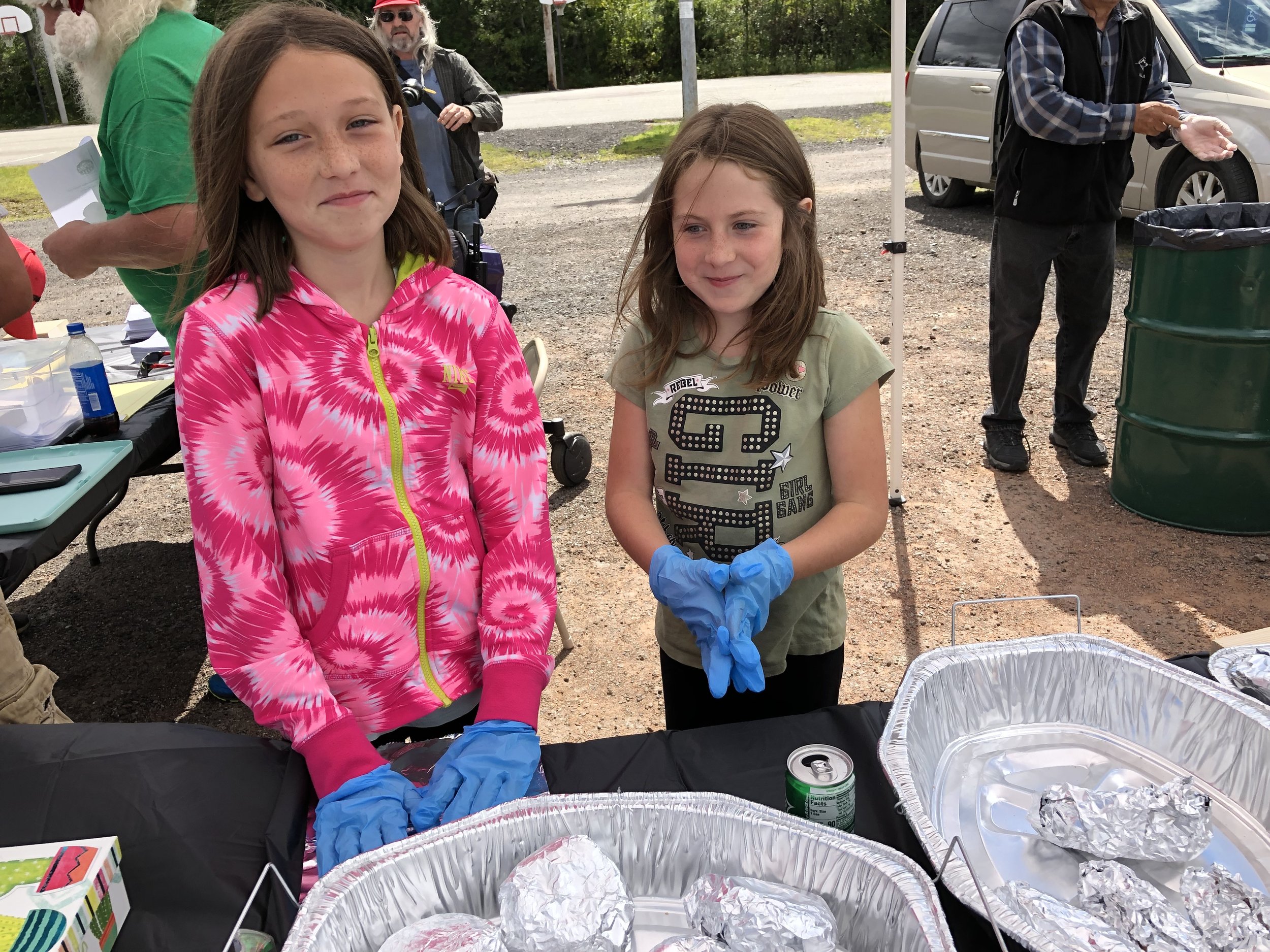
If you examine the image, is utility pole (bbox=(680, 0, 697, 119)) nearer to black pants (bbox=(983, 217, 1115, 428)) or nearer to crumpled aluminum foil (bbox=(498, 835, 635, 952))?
black pants (bbox=(983, 217, 1115, 428))

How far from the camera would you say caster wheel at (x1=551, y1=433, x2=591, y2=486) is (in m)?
4.16

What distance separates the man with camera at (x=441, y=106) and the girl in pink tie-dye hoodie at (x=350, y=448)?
353 cm

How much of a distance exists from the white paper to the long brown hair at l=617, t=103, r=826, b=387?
67.2 inches

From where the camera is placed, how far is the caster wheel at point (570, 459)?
4.16 m

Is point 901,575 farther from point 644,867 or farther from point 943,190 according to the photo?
point 943,190

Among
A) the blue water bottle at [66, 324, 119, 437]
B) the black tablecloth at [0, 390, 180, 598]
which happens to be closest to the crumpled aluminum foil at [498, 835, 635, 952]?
the black tablecloth at [0, 390, 180, 598]

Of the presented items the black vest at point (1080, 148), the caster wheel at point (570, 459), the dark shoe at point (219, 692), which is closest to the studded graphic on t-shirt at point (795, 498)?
the dark shoe at point (219, 692)

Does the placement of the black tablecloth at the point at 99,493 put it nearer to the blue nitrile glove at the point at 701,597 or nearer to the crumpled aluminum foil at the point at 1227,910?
the blue nitrile glove at the point at 701,597

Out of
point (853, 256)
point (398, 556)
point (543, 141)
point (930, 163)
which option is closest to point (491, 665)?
point (398, 556)

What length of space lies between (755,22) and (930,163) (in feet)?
58.7

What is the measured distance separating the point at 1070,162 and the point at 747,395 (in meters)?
2.76

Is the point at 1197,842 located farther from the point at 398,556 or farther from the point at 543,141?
the point at 543,141

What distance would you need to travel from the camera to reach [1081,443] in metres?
4.16

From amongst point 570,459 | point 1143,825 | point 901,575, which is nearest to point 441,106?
point 570,459
